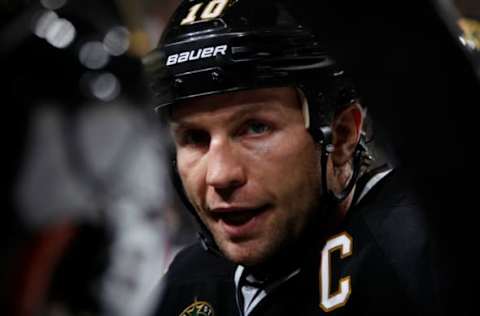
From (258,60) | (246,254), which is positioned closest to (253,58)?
(258,60)

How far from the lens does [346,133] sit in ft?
3.64

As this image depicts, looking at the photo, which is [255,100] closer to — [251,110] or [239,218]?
[251,110]

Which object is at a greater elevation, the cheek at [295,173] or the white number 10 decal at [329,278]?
the cheek at [295,173]

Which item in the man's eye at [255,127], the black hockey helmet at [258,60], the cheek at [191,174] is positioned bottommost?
the cheek at [191,174]

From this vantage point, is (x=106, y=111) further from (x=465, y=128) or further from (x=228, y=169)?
(x=465, y=128)

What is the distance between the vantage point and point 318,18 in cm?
43

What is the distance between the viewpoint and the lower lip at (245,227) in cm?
104

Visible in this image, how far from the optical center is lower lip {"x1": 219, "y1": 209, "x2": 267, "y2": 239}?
104 centimetres

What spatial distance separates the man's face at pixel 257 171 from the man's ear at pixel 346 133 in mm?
52

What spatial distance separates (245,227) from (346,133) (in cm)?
18

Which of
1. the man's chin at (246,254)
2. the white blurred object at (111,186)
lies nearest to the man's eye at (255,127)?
the man's chin at (246,254)

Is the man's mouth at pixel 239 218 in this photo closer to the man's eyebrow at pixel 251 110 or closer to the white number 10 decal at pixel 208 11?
the man's eyebrow at pixel 251 110

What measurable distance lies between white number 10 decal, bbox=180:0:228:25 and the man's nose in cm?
16

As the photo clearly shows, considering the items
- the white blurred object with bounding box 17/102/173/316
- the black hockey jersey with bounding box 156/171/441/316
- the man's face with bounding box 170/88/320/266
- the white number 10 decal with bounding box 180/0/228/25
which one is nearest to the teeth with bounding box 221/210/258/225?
the man's face with bounding box 170/88/320/266
